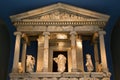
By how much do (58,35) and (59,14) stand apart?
79 cm

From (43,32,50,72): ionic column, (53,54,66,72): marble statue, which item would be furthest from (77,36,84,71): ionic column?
(43,32,50,72): ionic column

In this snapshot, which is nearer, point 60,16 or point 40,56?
point 60,16

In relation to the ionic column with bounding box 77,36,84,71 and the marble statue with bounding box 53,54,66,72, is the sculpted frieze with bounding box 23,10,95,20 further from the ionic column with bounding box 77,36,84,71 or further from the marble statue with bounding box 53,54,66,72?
the marble statue with bounding box 53,54,66,72

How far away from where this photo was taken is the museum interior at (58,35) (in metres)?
7.61

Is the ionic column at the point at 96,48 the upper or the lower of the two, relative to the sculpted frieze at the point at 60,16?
lower

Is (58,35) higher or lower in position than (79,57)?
higher

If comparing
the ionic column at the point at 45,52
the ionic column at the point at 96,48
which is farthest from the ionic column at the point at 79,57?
the ionic column at the point at 45,52

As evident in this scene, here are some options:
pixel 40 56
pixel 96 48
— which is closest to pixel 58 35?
pixel 40 56

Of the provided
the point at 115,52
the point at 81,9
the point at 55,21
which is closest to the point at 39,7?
the point at 55,21

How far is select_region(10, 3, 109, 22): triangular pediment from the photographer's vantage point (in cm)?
816

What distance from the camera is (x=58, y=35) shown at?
8.59 meters

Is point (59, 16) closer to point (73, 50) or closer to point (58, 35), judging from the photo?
point (58, 35)

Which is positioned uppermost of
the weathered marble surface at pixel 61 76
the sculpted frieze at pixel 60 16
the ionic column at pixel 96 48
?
the sculpted frieze at pixel 60 16

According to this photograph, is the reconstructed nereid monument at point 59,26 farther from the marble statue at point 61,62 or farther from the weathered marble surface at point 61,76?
the weathered marble surface at point 61,76
